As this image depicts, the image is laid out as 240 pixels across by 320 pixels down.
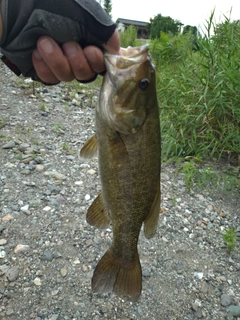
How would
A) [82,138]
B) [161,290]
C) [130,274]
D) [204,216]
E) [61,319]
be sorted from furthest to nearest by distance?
[82,138] < [204,216] < [161,290] < [61,319] < [130,274]

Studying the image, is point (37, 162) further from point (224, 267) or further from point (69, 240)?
point (224, 267)

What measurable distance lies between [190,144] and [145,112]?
113 inches

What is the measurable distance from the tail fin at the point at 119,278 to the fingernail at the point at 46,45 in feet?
4.09

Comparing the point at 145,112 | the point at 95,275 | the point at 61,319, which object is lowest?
the point at 61,319

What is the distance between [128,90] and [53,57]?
1.36ft

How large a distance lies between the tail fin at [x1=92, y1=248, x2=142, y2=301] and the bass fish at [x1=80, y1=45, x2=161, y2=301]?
258 millimetres

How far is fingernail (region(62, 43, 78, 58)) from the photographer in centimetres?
177

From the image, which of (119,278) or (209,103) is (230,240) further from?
(209,103)

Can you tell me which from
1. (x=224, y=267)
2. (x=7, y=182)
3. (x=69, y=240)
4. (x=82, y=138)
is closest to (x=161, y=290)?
(x=224, y=267)

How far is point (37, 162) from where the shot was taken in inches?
171

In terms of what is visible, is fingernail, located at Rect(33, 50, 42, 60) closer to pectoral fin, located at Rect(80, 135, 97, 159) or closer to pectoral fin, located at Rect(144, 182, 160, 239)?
pectoral fin, located at Rect(80, 135, 97, 159)

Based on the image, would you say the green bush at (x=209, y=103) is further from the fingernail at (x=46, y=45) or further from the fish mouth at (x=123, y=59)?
the fingernail at (x=46, y=45)

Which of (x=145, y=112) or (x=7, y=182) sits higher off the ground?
(x=145, y=112)

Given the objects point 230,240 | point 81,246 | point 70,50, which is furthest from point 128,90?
point 230,240
